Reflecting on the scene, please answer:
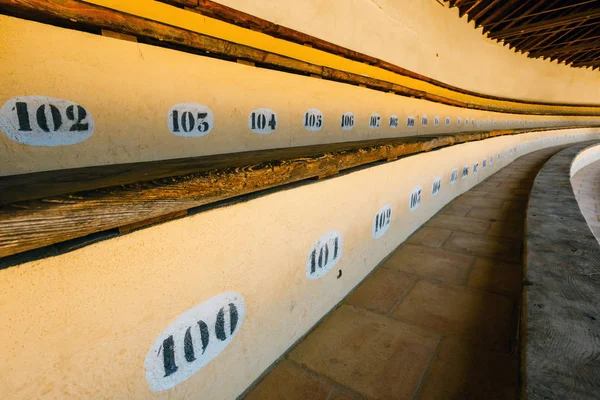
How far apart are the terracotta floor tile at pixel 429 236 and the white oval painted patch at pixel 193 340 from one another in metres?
1.65

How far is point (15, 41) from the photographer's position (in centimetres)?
68

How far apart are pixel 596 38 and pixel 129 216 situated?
42.1 feet

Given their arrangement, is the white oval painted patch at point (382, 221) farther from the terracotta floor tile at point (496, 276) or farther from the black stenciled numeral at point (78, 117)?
the black stenciled numeral at point (78, 117)

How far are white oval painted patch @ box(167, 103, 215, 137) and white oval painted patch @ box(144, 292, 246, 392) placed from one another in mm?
618

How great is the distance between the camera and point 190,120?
3.54ft

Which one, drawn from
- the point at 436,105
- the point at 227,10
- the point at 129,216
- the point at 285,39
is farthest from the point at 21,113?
the point at 436,105

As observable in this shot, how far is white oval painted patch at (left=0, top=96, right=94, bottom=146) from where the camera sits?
0.68 meters

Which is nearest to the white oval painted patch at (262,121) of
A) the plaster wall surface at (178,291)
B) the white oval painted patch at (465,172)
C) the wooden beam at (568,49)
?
the plaster wall surface at (178,291)

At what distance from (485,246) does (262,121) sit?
1.81 meters

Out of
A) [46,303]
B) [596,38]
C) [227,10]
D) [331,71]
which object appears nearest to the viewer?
[46,303]

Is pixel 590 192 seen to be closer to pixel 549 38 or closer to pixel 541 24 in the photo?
pixel 541 24

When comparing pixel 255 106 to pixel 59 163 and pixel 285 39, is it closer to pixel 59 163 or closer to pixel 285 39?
pixel 285 39

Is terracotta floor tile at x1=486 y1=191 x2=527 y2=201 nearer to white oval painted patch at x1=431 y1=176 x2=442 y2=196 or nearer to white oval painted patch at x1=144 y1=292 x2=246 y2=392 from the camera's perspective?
white oval painted patch at x1=431 y1=176 x2=442 y2=196

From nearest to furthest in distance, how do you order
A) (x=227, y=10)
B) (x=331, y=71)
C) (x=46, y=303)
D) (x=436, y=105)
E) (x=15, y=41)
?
1. (x=46, y=303)
2. (x=15, y=41)
3. (x=227, y=10)
4. (x=331, y=71)
5. (x=436, y=105)
